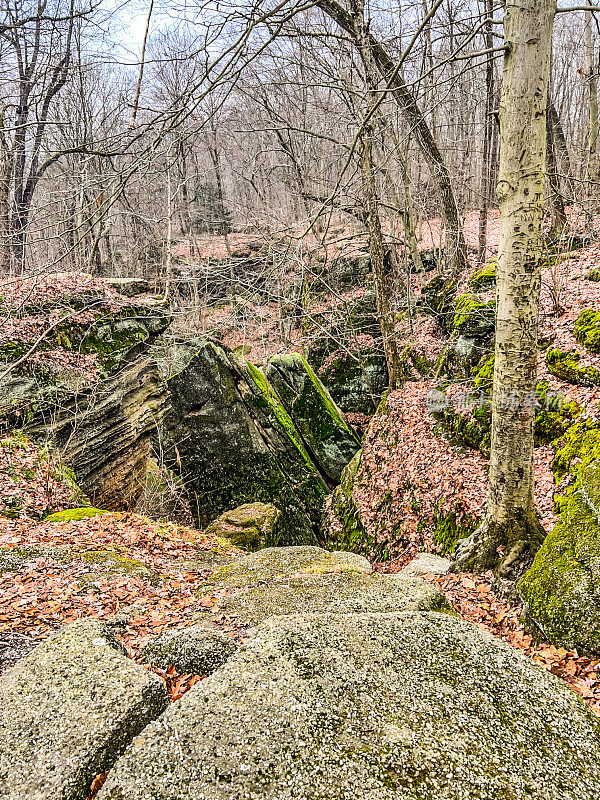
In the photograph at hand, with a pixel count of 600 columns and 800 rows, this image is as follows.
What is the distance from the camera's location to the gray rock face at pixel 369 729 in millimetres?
1811

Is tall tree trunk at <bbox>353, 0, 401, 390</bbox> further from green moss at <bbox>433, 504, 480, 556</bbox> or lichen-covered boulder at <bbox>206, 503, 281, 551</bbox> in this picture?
green moss at <bbox>433, 504, 480, 556</bbox>

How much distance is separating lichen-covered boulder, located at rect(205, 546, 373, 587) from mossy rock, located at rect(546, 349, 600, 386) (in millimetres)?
3960

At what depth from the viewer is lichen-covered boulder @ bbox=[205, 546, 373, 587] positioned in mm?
4695

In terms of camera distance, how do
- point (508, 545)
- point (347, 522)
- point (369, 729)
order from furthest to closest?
1. point (347, 522)
2. point (508, 545)
3. point (369, 729)

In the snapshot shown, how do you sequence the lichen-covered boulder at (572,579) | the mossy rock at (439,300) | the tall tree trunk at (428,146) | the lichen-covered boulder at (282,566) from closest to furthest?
the lichen-covered boulder at (572,579), the lichen-covered boulder at (282,566), the tall tree trunk at (428,146), the mossy rock at (439,300)

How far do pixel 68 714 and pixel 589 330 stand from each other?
7.62 metres

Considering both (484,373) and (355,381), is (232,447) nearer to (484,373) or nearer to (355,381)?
(484,373)

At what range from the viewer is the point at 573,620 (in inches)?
129

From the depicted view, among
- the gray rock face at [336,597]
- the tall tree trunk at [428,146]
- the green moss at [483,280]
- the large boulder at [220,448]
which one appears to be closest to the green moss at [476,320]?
the green moss at [483,280]

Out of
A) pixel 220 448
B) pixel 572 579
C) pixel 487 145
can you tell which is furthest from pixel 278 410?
pixel 487 145

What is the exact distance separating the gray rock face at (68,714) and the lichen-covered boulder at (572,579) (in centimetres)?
274

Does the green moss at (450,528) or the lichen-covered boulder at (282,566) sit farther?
the green moss at (450,528)

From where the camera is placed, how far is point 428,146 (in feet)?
35.8

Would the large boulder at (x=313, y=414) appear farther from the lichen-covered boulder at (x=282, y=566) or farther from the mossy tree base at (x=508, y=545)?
the mossy tree base at (x=508, y=545)
